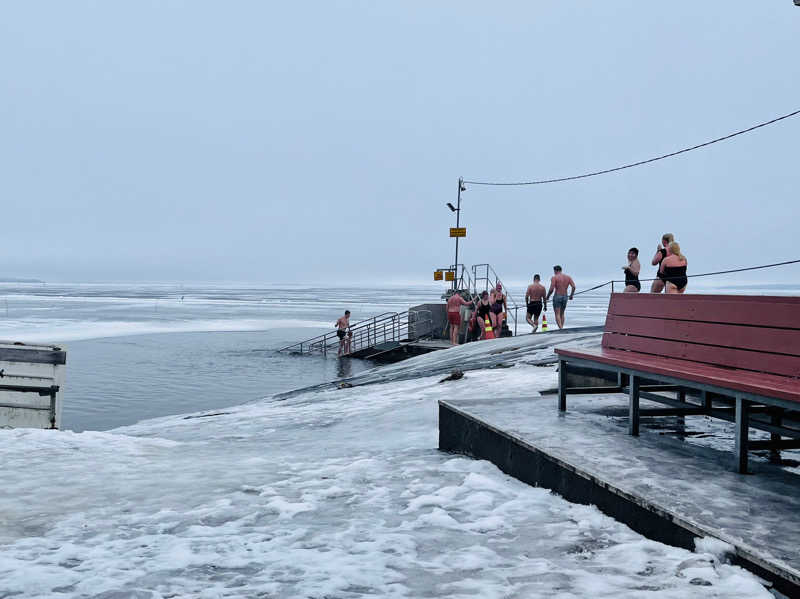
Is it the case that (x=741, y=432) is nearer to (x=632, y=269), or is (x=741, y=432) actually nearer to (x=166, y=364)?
(x=632, y=269)

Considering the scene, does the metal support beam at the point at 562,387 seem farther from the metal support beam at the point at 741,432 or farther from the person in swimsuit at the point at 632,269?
the person in swimsuit at the point at 632,269

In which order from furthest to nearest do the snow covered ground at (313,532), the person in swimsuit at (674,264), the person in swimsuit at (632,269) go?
1. the person in swimsuit at (632,269)
2. the person in swimsuit at (674,264)
3. the snow covered ground at (313,532)

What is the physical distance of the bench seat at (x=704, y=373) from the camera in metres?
3.95

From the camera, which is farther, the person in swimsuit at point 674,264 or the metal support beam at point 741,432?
the person in swimsuit at point 674,264

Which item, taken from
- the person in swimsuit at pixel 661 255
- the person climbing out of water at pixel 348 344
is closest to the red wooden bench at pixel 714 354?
the person in swimsuit at pixel 661 255

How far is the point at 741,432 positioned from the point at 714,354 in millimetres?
792

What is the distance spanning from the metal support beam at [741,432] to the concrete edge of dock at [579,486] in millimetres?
858

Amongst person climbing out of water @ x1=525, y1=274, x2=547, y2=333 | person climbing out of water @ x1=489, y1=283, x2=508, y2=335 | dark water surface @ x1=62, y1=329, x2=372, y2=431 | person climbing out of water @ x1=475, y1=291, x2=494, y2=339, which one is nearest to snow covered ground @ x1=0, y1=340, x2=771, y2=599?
dark water surface @ x1=62, y1=329, x2=372, y2=431

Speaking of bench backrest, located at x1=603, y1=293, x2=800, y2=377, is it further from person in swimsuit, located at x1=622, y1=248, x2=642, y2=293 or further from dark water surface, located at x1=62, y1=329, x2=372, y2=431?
dark water surface, located at x1=62, y1=329, x2=372, y2=431

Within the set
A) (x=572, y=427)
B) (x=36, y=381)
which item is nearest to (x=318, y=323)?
(x=36, y=381)

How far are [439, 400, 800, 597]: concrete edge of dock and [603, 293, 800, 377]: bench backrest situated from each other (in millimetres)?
1256

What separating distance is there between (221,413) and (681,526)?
11.1m

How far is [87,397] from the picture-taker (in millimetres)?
18688

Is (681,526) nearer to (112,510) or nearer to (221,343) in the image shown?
→ (112,510)
